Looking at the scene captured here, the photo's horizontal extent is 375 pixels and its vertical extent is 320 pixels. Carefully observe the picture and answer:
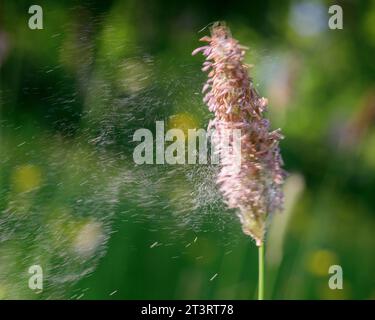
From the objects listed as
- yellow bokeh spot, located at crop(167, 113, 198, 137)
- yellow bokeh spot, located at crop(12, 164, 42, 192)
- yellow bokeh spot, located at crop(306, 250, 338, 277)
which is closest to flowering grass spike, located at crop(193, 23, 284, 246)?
yellow bokeh spot, located at crop(167, 113, 198, 137)

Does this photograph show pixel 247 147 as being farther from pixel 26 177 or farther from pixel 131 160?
pixel 26 177

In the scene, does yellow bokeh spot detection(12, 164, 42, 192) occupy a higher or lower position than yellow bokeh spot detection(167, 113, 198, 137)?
lower

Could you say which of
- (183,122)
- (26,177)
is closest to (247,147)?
(183,122)

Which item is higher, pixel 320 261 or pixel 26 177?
pixel 26 177

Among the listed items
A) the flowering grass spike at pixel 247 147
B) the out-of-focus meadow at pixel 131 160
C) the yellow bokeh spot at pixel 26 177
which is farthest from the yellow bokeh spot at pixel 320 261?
the yellow bokeh spot at pixel 26 177

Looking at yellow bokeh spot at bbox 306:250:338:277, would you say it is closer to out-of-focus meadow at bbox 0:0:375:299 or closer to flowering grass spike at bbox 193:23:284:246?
out-of-focus meadow at bbox 0:0:375:299

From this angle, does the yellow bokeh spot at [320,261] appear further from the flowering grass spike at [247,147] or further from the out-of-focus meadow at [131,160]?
the flowering grass spike at [247,147]
